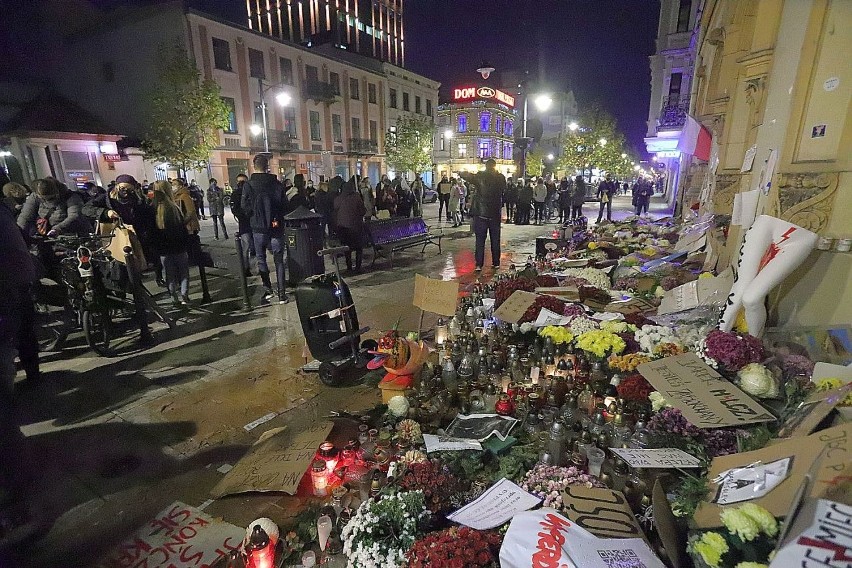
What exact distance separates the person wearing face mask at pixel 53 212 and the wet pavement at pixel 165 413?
173cm

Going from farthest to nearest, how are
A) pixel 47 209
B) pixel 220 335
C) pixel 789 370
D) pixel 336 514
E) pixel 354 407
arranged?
pixel 47 209 → pixel 220 335 → pixel 354 407 → pixel 789 370 → pixel 336 514

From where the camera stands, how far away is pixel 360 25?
5203cm

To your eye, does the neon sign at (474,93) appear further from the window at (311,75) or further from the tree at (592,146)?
the window at (311,75)

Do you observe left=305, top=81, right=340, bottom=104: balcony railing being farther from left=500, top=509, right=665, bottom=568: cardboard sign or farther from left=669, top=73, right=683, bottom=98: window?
left=500, top=509, right=665, bottom=568: cardboard sign

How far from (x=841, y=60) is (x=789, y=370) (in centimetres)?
263

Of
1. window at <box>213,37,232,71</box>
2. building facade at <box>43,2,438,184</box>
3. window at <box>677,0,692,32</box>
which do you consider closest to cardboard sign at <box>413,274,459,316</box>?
building facade at <box>43,2,438,184</box>

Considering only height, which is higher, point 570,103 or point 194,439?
point 570,103

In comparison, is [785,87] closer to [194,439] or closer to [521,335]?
[521,335]

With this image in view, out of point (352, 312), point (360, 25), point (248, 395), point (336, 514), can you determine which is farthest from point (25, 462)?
point (360, 25)

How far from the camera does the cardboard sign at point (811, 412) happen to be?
2262 millimetres

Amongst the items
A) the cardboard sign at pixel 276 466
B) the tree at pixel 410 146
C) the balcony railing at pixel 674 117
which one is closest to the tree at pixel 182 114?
the tree at pixel 410 146

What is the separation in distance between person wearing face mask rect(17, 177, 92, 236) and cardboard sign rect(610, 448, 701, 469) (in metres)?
7.61

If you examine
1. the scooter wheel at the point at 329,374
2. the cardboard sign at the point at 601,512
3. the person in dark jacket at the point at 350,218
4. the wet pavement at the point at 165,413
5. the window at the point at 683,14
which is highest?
the window at the point at 683,14

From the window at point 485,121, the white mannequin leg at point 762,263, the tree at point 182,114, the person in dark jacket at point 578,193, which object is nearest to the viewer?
the white mannequin leg at point 762,263
